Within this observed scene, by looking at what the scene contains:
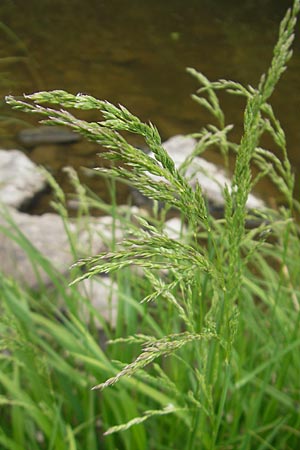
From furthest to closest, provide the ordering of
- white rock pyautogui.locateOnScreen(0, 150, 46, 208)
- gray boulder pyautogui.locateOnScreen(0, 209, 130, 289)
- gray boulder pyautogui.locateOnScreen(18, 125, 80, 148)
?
gray boulder pyautogui.locateOnScreen(18, 125, 80, 148), white rock pyautogui.locateOnScreen(0, 150, 46, 208), gray boulder pyautogui.locateOnScreen(0, 209, 130, 289)

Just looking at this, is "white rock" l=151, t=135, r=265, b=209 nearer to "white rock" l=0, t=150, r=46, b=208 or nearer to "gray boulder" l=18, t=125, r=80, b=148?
"gray boulder" l=18, t=125, r=80, b=148

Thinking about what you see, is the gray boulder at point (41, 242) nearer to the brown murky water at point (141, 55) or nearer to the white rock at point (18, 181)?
the white rock at point (18, 181)

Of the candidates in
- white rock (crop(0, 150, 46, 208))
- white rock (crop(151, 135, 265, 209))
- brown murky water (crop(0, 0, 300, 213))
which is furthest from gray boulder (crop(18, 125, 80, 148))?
white rock (crop(151, 135, 265, 209))

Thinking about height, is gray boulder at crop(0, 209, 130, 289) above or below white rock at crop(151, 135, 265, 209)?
below

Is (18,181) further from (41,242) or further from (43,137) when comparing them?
(41,242)

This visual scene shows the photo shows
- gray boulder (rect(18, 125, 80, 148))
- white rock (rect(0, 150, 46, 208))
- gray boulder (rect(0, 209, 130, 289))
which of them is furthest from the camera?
gray boulder (rect(18, 125, 80, 148))

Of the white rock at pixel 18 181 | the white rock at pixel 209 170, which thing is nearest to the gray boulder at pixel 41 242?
the white rock at pixel 18 181

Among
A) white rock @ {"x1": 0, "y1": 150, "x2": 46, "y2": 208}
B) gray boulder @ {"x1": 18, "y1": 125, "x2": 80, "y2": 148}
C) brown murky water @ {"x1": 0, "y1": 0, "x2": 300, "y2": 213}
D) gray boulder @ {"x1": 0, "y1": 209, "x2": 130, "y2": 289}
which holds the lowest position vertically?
gray boulder @ {"x1": 0, "y1": 209, "x2": 130, "y2": 289}
